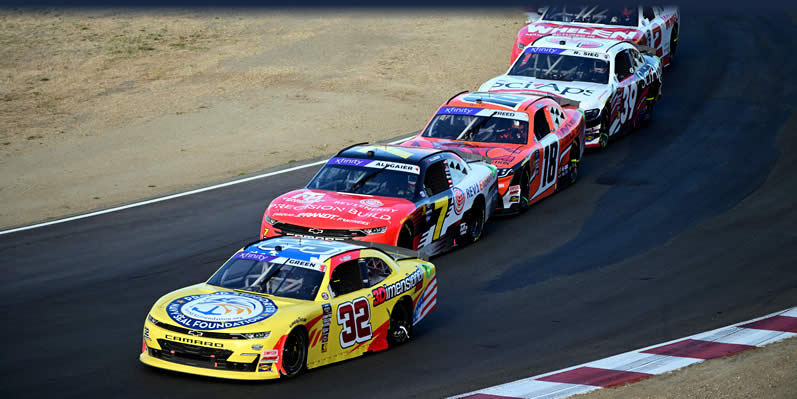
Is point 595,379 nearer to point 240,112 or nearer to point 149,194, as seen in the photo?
point 149,194

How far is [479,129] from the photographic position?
17.8m

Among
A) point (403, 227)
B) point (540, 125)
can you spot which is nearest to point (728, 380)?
point (403, 227)

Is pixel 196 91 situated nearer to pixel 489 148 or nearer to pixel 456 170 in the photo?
pixel 489 148

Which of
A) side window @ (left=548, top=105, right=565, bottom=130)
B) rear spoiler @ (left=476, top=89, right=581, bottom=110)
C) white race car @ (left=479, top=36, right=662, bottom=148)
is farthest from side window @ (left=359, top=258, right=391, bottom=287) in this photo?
white race car @ (left=479, top=36, right=662, bottom=148)

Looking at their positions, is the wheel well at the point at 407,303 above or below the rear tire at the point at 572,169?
above

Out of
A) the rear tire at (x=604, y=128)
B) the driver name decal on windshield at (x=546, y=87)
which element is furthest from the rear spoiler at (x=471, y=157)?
the rear tire at (x=604, y=128)

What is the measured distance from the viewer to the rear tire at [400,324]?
1104 centimetres

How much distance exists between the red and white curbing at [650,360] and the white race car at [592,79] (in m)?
8.92

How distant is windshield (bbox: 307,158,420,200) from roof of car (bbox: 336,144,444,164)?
0.37 ft

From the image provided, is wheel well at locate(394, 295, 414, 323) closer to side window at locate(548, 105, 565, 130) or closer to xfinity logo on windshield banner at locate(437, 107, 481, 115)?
xfinity logo on windshield banner at locate(437, 107, 481, 115)

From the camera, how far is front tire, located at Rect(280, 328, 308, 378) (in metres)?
9.56

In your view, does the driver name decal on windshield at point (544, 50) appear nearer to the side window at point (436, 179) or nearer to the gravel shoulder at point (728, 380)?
the side window at point (436, 179)

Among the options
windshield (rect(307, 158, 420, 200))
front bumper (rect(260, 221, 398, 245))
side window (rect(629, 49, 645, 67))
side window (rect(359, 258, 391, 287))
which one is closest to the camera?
side window (rect(359, 258, 391, 287))

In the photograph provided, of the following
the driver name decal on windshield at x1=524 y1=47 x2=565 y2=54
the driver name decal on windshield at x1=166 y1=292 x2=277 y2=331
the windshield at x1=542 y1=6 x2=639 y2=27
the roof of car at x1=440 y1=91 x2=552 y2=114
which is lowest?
the driver name decal on windshield at x1=166 y1=292 x2=277 y2=331
